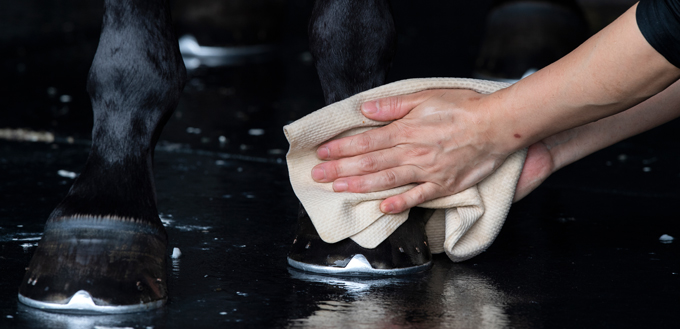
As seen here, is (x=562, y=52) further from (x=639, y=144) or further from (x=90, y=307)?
(x=90, y=307)

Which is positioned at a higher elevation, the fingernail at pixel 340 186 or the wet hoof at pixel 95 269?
the fingernail at pixel 340 186

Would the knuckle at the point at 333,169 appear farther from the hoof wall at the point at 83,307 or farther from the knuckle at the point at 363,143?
the hoof wall at the point at 83,307

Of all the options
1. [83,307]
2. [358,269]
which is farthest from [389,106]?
[83,307]

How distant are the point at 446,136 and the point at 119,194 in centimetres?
44

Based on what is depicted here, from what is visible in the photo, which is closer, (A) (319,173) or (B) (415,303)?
(B) (415,303)

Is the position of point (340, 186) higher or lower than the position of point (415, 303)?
higher

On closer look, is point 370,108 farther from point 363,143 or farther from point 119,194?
point 119,194

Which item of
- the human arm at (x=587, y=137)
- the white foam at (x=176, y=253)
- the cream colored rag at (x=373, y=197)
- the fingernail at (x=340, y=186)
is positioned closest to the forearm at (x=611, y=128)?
the human arm at (x=587, y=137)

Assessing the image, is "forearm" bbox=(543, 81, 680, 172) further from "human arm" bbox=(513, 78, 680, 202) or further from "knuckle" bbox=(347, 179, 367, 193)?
"knuckle" bbox=(347, 179, 367, 193)

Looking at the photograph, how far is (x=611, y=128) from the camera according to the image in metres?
1.22

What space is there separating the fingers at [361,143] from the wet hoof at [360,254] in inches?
3.8

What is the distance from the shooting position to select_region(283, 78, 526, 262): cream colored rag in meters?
1.08

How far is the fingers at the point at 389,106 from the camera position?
111cm

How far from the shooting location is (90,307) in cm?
90
